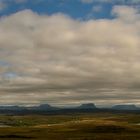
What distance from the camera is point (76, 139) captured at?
10800cm

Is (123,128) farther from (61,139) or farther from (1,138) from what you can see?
(1,138)

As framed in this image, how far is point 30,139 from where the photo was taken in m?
112

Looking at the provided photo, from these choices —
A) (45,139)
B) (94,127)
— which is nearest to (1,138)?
(45,139)

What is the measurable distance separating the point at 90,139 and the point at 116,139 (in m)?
7.82

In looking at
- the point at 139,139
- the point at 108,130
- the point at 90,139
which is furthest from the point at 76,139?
the point at 108,130

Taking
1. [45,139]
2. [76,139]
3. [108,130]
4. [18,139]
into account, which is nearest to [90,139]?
[76,139]

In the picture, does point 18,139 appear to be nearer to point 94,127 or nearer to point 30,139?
point 30,139

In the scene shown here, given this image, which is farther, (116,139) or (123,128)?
(123,128)

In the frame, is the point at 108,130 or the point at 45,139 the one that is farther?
the point at 108,130

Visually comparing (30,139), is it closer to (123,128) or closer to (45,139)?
(45,139)

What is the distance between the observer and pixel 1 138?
11450 cm

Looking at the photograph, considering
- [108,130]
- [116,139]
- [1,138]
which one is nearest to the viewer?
[116,139]

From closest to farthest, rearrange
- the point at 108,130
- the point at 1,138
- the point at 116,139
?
the point at 116,139, the point at 1,138, the point at 108,130

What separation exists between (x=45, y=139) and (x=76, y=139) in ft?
32.6
